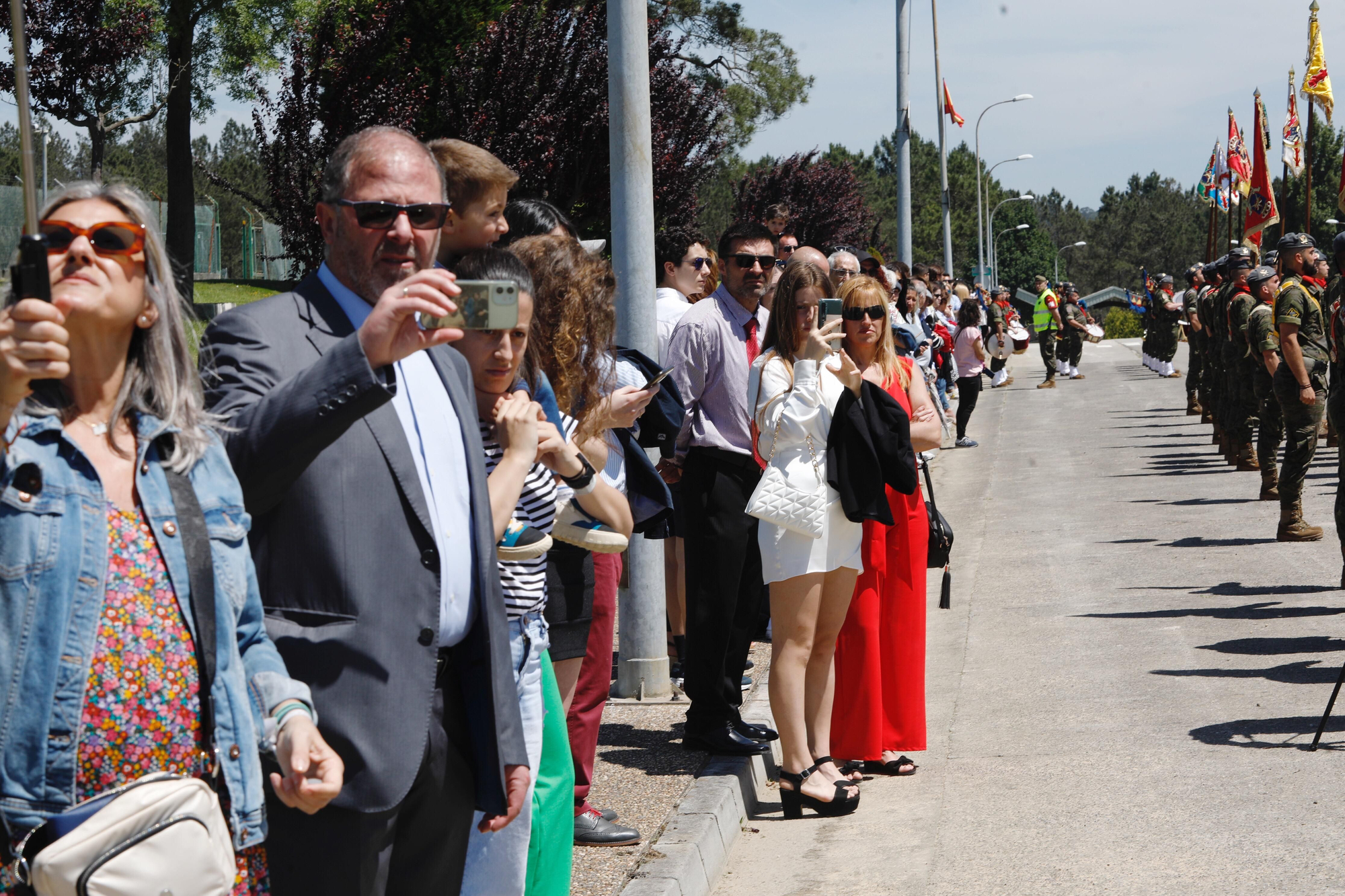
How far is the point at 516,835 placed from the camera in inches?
127

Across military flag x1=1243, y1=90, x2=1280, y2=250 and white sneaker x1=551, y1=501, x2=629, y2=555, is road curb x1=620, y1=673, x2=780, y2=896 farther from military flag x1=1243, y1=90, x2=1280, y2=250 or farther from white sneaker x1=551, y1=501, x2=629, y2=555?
military flag x1=1243, y1=90, x2=1280, y2=250

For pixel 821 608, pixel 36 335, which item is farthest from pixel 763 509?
pixel 36 335

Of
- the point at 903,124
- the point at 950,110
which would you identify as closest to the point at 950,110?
the point at 950,110

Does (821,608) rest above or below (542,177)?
below

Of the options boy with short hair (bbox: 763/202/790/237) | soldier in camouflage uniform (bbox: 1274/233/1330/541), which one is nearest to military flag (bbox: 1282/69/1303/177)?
soldier in camouflage uniform (bbox: 1274/233/1330/541)

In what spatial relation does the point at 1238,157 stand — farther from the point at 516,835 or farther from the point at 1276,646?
the point at 516,835

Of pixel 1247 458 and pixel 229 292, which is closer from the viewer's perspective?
pixel 1247 458

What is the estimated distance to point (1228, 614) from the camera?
901cm

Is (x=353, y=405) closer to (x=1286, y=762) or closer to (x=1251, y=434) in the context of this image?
(x=1286, y=762)

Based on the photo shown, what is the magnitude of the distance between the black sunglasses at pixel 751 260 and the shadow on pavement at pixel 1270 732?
110 inches

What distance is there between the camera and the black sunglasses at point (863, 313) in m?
5.72

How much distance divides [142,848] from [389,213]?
4.01 feet

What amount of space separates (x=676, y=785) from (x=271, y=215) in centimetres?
1380

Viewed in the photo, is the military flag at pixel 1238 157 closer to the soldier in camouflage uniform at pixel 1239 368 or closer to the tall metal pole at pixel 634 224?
the soldier in camouflage uniform at pixel 1239 368
